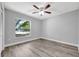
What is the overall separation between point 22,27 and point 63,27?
306 cm

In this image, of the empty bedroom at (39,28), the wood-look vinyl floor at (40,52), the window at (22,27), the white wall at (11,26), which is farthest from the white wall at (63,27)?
the white wall at (11,26)

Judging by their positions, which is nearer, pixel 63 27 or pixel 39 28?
pixel 63 27

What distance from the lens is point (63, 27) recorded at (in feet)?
15.4

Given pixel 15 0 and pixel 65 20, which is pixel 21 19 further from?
pixel 65 20

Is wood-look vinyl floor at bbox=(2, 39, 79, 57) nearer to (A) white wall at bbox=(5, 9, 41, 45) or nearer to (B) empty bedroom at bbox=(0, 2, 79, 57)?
(B) empty bedroom at bbox=(0, 2, 79, 57)

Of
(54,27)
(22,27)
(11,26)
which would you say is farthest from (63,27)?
(11,26)

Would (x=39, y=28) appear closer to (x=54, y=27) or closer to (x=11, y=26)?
(x=54, y=27)

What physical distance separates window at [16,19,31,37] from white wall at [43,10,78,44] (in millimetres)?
1687

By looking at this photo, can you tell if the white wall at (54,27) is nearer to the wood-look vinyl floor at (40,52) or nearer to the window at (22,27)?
the window at (22,27)

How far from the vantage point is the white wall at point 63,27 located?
4071mm

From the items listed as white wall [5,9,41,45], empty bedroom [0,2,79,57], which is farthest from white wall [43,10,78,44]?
white wall [5,9,41,45]

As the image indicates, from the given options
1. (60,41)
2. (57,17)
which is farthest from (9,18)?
(60,41)

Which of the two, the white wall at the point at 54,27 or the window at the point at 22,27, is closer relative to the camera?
the white wall at the point at 54,27

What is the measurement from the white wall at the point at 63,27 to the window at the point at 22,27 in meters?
1.69
